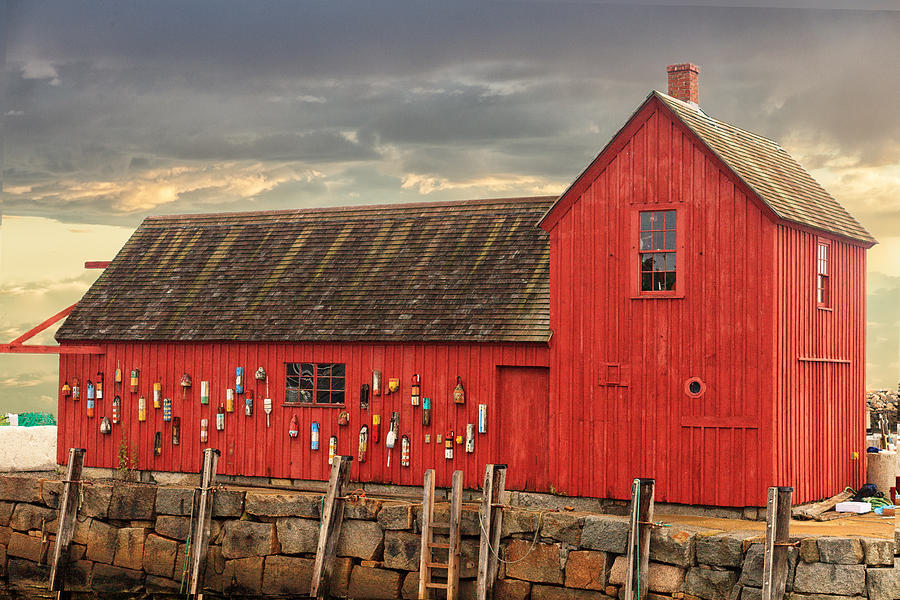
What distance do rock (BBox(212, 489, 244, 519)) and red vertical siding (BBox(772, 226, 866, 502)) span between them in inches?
351

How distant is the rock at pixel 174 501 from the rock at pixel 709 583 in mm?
8922

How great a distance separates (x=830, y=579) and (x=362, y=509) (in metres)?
7.39

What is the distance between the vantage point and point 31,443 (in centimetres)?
2541

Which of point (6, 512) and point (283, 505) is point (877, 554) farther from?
point (6, 512)

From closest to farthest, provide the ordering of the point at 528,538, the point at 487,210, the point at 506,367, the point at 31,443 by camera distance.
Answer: the point at 528,538, the point at 506,367, the point at 487,210, the point at 31,443

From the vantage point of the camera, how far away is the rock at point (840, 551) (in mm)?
15352

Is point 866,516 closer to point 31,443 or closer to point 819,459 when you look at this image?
point 819,459

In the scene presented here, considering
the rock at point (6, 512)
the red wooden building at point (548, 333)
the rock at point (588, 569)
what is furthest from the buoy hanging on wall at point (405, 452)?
the rock at point (6, 512)

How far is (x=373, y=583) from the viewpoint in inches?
745

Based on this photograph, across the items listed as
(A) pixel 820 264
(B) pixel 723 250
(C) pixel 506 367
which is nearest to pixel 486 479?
(C) pixel 506 367

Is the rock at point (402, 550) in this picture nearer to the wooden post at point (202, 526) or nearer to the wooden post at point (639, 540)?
the wooden post at point (202, 526)

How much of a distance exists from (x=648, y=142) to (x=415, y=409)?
20.6 ft

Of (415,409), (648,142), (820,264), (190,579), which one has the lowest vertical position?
(190,579)

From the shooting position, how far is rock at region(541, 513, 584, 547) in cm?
1736
